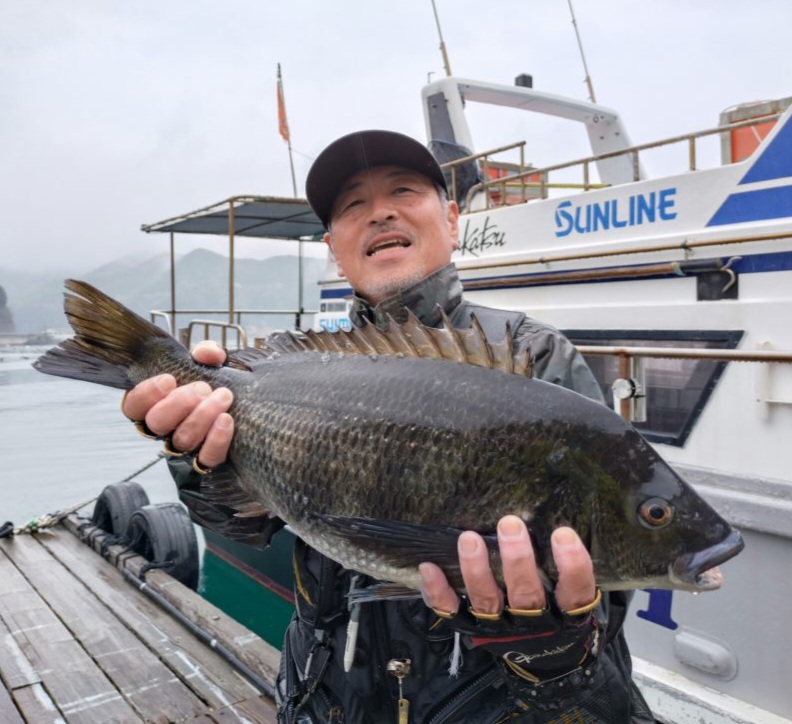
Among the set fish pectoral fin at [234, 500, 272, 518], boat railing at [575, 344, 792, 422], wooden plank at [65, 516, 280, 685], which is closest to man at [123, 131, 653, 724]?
fish pectoral fin at [234, 500, 272, 518]

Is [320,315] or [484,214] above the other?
[484,214]

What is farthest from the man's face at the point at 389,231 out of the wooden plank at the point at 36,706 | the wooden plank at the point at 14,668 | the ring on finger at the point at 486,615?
the wooden plank at the point at 14,668

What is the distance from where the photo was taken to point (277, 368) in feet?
6.61

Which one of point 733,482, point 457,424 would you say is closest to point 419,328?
point 457,424

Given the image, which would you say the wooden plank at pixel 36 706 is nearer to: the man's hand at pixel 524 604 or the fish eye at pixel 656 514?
the man's hand at pixel 524 604

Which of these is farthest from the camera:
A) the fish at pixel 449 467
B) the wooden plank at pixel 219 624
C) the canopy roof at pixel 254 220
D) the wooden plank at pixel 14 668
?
the canopy roof at pixel 254 220

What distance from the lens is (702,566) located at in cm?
147

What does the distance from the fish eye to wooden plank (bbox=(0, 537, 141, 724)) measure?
3382 millimetres

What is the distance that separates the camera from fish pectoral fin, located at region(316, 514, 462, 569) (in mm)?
1503

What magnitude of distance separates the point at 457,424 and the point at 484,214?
5887 millimetres

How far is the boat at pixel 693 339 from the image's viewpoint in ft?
12.1

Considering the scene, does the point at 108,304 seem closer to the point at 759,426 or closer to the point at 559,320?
the point at 759,426

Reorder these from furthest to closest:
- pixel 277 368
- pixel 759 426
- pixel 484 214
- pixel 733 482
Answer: pixel 484 214, pixel 759 426, pixel 733 482, pixel 277 368

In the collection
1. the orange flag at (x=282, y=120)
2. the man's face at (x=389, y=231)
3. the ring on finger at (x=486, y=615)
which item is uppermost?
the orange flag at (x=282, y=120)
